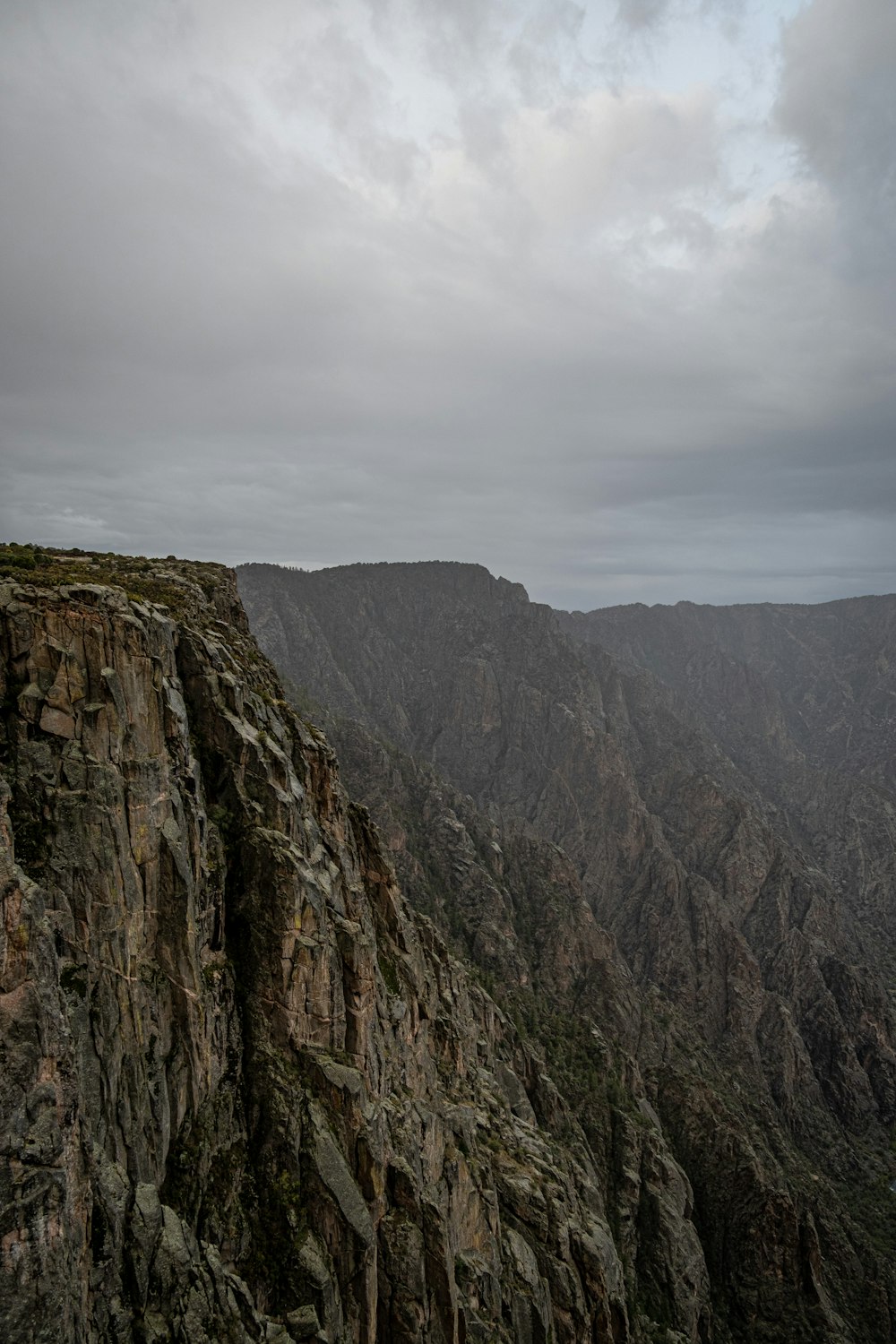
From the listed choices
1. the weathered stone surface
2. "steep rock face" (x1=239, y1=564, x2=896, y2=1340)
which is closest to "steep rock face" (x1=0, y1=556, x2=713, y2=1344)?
the weathered stone surface

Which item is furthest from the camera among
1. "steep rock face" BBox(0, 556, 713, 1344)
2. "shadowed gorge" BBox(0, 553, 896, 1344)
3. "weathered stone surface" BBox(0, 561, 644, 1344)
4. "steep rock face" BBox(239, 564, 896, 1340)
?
"steep rock face" BBox(239, 564, 896, 1340)

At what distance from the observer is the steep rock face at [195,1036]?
50.9ft

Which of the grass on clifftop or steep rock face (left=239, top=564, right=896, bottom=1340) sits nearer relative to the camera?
the grass on clifftop

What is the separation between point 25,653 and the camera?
21.0 m

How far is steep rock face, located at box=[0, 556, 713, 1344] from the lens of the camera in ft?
50.9

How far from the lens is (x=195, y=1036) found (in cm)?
2312

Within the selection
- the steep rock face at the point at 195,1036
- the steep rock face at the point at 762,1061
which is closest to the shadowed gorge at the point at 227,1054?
the steep rock face at the point at 195,1036

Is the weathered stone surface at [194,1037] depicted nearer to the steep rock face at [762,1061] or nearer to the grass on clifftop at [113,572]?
the grass on clifftop at [113,572]

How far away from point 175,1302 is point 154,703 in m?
17.1

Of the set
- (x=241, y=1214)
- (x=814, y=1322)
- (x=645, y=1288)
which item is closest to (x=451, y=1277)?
(x=241, y=1214)

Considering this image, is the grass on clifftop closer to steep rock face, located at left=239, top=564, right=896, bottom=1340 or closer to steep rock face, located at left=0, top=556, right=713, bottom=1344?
steep rock face, located at left=0, top=556, right=713, bottom=1344

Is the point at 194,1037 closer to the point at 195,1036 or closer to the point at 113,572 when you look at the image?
the point at 195,1036

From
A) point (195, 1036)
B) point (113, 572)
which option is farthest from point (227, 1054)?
point (113, 572)

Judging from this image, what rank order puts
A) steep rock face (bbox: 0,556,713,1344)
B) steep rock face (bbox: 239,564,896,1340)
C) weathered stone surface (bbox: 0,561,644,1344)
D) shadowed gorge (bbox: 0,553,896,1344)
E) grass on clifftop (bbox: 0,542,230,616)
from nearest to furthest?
1. weathered stone surface (bbox: 0,561,644,1344)
2. steep rock face (bbox: 0,556,713,1344)
3. shadowed gorge (bbox: 0,553,896,1344)
4. grass on clifftop (bbox: 0,542,230,616)
5. steep rock face (bbox: 239,564,896,1340)
